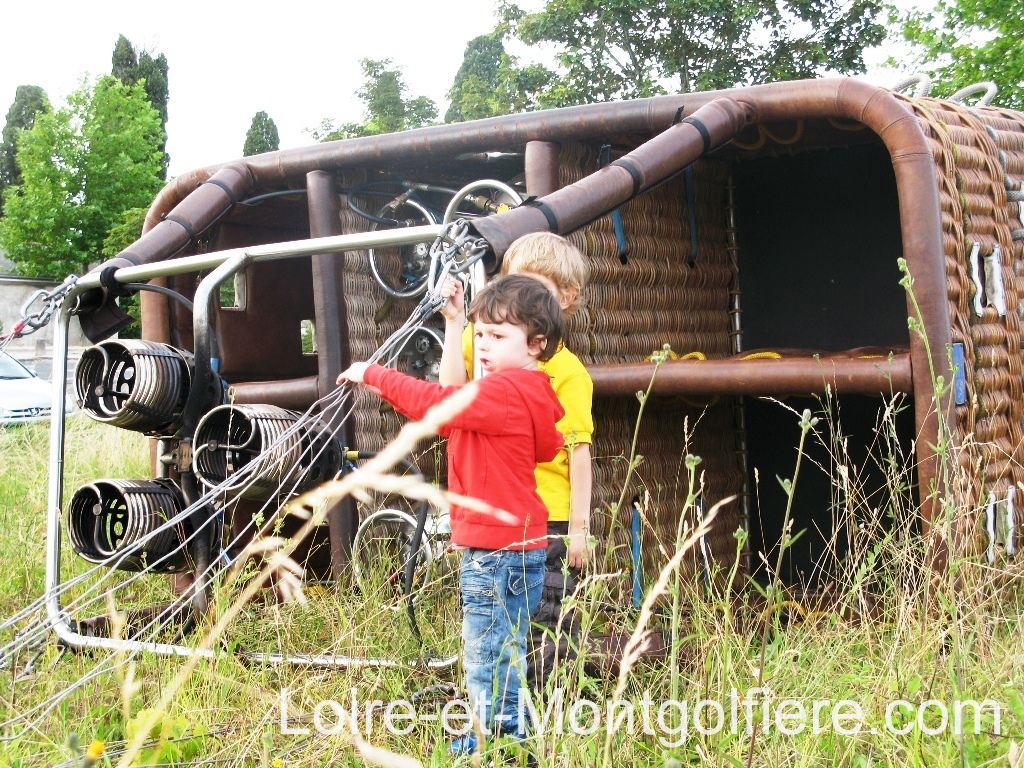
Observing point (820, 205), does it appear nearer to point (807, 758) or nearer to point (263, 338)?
point (263, 338)

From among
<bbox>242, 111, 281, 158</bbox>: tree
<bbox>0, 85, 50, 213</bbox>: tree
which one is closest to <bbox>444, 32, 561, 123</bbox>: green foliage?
<bbox>242, 111, 281, 158</bbox>: tree

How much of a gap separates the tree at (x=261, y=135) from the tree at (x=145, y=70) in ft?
7.77

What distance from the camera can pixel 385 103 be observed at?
32812 mm

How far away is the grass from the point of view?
1.96 metres

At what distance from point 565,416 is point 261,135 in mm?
32359

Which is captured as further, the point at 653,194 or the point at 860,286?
the point at 860,286

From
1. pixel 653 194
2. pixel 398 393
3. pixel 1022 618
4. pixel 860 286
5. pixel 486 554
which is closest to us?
pixel 398 393

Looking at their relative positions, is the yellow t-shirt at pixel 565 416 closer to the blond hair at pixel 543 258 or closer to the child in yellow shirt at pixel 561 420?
the child in yellow shirt at pixel 561 420

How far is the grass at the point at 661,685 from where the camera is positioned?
6.43 ft

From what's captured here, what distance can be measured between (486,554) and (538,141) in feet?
5.56

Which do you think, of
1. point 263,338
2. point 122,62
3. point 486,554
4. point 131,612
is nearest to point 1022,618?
point 486,554

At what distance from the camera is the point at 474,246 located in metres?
2.48

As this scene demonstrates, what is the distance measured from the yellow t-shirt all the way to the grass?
291mm

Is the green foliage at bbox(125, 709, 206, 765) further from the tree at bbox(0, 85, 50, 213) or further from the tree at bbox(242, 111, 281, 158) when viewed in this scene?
the tree at bbox(0, 85, 50, 213)
